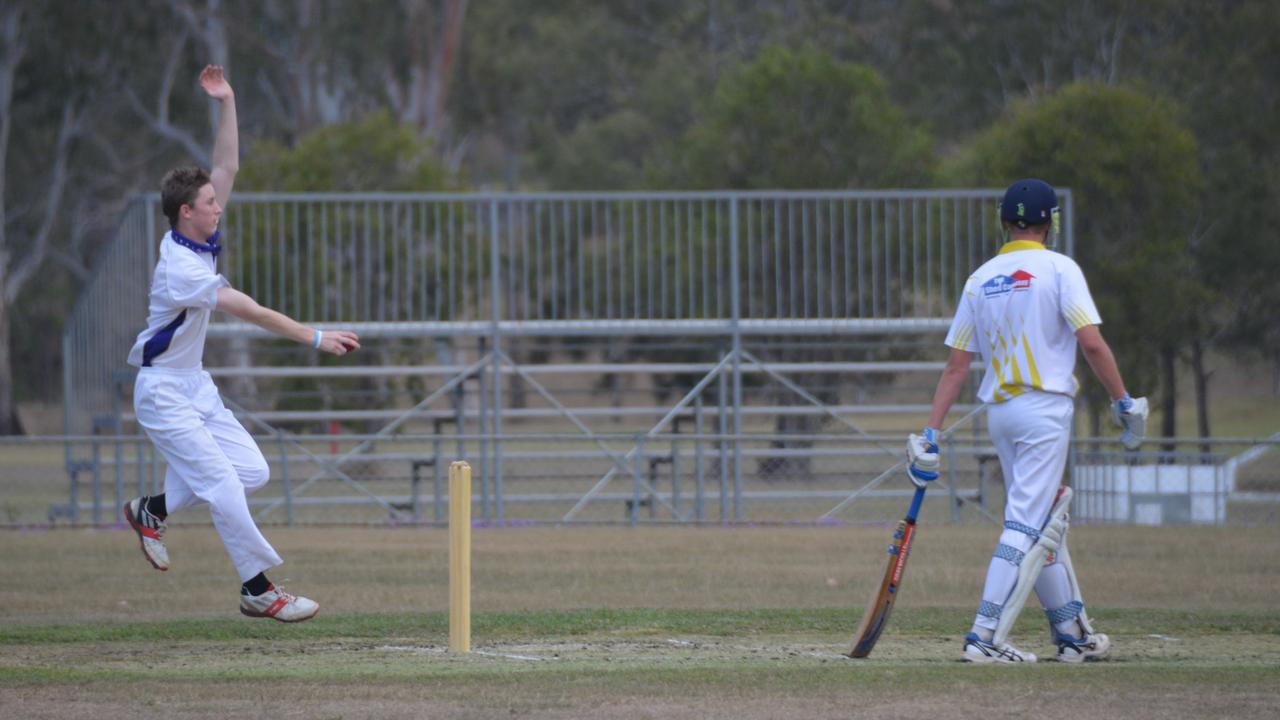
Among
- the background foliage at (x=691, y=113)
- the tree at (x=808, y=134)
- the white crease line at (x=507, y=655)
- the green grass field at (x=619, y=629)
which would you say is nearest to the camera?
the green grass field at (x=619, y=629)

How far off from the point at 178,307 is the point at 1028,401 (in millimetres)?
4141

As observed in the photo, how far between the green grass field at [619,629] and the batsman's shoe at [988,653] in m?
0.20

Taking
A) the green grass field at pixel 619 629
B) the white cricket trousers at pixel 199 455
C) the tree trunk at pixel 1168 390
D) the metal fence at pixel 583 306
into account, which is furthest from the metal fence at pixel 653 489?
the white cricket trousers at pixel 199 455

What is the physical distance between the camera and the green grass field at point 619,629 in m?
7.08

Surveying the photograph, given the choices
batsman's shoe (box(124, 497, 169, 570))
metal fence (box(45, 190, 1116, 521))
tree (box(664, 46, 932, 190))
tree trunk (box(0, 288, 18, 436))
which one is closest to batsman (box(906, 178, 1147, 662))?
batsman's shoe (box(124, 497, 169, 570))

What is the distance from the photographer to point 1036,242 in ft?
27.2

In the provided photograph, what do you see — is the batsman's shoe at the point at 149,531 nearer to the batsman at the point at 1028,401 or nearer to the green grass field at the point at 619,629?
the green grass field at the point at 619,629

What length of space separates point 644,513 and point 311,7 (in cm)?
2638

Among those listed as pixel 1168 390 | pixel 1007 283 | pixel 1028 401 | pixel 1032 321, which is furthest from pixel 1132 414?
pixel 1168 390

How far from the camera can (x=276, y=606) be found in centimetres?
901

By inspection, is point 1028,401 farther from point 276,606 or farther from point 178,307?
point 178,307

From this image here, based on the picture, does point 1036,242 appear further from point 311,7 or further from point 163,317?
point 311,7

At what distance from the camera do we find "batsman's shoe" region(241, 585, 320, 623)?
354 inches

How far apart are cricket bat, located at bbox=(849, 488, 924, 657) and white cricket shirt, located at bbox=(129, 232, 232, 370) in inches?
137
